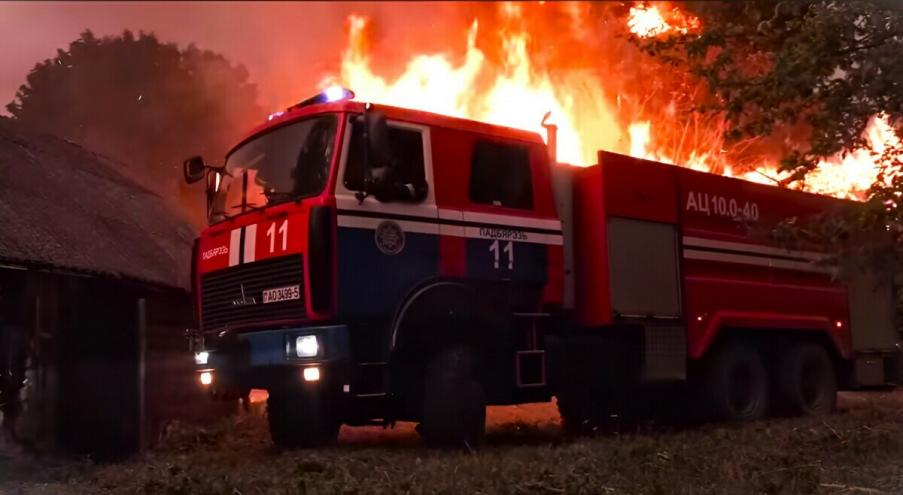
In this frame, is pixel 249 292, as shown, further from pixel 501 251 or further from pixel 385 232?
pixel 501 251

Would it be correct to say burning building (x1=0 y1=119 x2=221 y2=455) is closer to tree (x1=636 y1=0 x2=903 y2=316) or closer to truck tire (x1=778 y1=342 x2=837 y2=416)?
tree (x1=636 y1=0 x2=903 y2=316)

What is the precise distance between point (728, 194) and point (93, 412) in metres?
7.58

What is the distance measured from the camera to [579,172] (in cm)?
851

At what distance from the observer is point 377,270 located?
22.1 feet

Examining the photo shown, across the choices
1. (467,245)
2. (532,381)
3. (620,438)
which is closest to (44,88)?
(467,245)

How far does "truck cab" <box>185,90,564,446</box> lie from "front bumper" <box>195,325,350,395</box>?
0.04ft

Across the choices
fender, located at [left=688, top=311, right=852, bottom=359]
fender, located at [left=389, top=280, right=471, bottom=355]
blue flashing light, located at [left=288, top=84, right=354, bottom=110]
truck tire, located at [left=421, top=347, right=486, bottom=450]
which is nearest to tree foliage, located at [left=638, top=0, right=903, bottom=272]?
fender, located at [left=688, top=311, right=852, bottom=359]

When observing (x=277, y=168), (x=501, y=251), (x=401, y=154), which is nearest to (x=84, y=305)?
(x=277, y=168)

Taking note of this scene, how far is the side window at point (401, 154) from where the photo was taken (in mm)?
6761

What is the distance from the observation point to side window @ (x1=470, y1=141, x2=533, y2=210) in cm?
757

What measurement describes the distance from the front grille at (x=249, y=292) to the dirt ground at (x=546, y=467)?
1.20m

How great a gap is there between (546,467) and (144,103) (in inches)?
→ 518

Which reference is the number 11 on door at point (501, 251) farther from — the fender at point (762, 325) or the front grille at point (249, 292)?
the fender at point (762, 325)

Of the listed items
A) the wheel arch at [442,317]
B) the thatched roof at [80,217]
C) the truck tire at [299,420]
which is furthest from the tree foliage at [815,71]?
the thatched roof at [80,217]
